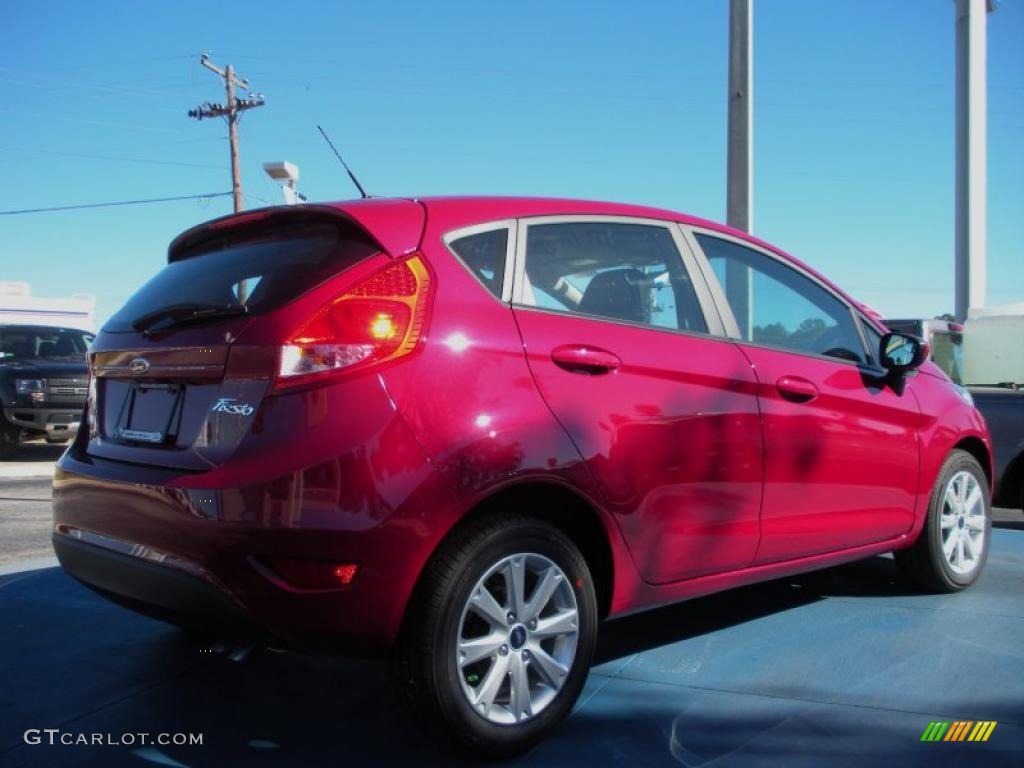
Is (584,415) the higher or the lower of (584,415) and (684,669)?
the higher

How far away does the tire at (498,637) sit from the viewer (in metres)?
2.46

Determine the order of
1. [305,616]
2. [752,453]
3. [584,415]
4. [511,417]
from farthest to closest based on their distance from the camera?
[752,453]
[584,415]
[511,417]
[305,616]

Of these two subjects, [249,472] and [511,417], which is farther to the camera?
[511,417]

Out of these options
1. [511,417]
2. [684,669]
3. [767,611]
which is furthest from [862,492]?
[511,417]

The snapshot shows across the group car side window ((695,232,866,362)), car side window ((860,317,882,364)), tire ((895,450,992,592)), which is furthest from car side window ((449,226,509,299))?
tire ((895,450,992,592))

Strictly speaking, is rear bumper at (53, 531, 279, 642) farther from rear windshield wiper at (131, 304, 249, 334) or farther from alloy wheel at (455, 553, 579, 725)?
rear windshield wiper at (131, 304, 249, 334)

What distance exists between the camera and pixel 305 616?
2.38 meters

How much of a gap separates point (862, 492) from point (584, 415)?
1.71m

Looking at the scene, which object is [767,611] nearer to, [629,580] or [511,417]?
[629,580]

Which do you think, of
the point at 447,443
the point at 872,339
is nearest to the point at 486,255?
the point at 447,443

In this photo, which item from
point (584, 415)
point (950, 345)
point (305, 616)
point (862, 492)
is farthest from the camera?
point (950, 345)

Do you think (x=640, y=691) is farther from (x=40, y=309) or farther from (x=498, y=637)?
(x=40, y=309)

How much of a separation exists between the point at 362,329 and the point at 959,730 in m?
2.27

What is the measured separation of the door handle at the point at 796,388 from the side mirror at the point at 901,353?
2.29 ft
